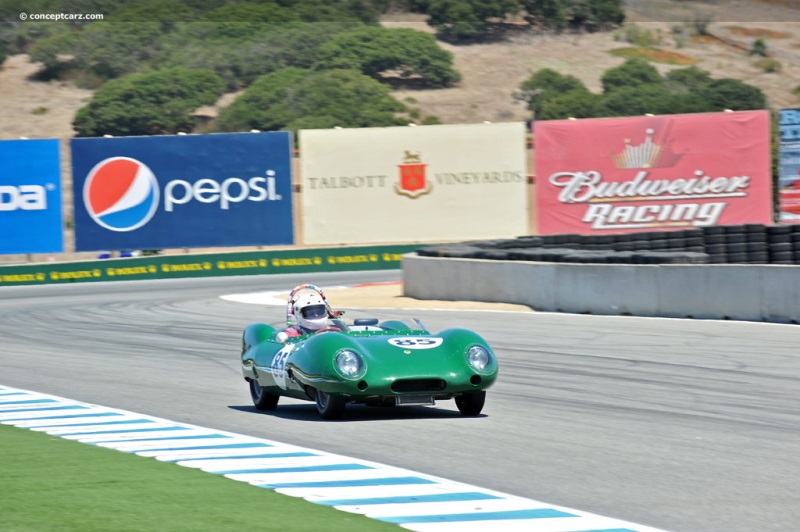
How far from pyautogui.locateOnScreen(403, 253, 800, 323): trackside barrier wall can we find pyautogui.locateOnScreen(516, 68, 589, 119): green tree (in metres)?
44.8

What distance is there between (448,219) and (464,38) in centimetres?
4543

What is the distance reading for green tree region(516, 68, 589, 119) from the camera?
66500 millimetres

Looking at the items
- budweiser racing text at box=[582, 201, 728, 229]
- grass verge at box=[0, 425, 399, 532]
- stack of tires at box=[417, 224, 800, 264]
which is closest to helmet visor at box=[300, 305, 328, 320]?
grass verge at box=[0, 425, 399, 532]

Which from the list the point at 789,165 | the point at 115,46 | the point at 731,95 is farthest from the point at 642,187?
the point at 115,46

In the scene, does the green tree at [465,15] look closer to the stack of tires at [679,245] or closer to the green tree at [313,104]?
the green tree at [313,104]

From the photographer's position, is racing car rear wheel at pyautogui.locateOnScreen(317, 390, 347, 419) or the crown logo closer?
racing car rear wheel at pyautogui.locateOnScreen(317, 390, 347, 419)

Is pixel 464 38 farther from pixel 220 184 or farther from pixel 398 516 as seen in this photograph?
pixel 398 516

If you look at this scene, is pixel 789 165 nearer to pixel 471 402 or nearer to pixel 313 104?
pixel 471 402

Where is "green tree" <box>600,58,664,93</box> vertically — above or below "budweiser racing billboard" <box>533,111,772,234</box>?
above

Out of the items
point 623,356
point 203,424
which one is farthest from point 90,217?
point 203,424

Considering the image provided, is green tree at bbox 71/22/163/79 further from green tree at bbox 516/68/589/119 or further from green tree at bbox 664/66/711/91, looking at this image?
green tree at bbox 664/66/711/91

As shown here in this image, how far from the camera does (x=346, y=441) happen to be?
8.55m

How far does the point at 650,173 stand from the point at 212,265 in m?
11.2

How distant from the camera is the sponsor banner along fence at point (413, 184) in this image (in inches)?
1296
